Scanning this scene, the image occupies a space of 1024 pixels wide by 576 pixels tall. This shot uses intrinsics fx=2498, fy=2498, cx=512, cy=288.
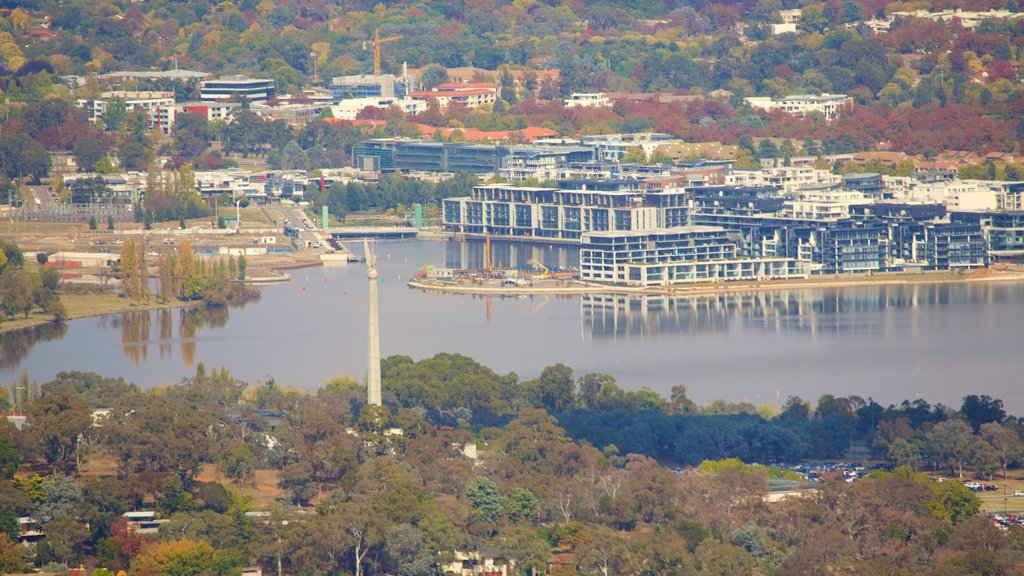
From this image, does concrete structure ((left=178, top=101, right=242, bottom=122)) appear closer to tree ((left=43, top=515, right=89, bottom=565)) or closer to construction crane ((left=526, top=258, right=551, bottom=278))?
construction crane ((left=526, top=258, right=551, bottom=278))

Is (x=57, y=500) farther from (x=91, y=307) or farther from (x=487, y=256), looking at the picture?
(x=487, y=256)

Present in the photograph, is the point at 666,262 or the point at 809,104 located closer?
the point at 666,262

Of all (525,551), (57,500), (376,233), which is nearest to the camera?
(525,551)

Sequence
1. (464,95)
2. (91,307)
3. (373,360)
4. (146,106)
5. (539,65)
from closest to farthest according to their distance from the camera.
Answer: (373,360) → (91,307) → (146,106) → (464,95) → (539,65)

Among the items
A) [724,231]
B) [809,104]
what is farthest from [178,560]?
[809,104]

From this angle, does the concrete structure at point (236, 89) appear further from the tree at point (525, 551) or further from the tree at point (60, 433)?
the tree at point (525, 551)

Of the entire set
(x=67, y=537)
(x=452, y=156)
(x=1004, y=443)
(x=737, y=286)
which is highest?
(x=452, y=156)

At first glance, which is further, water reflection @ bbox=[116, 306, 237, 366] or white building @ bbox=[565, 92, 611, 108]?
white building @ bbox=[565, 92, 611, 108]

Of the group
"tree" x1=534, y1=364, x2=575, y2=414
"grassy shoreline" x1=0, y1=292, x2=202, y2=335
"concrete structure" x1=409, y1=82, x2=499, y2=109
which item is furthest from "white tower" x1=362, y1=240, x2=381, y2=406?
"concrete structure" x1=409, y1=82, x2=499, y2=109
